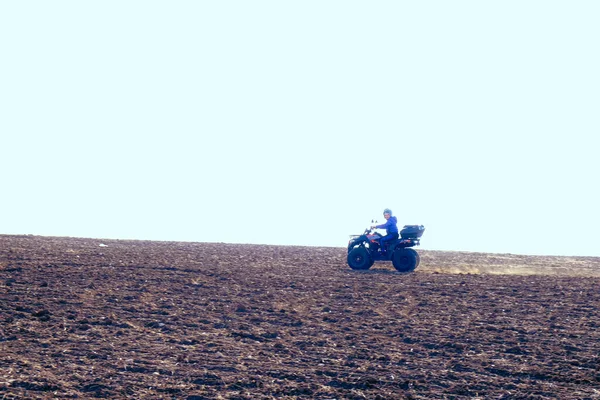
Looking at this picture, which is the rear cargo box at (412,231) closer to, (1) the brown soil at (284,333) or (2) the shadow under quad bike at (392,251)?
(2) the shadow under quad bike at (392,251)

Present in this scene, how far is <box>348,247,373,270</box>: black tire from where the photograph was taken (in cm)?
2299

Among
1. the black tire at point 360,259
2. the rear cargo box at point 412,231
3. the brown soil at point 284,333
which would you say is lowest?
the brown soil at point 284,333

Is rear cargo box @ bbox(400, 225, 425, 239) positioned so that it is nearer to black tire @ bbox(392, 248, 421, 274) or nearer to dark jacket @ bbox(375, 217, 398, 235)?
dark jacket @ bbox(375, 217, 398, 235)

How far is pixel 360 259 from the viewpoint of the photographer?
23078mm

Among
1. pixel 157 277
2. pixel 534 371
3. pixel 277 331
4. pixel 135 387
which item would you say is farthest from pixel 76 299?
pixel 534 371

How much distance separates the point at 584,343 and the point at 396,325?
10.8 feet

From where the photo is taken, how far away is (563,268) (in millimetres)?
27688

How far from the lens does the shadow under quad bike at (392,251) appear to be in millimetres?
22844

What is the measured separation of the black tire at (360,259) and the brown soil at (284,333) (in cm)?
96

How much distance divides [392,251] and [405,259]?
465 millimetres

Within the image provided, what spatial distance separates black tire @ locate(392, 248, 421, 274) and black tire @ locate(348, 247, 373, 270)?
0.79 metres

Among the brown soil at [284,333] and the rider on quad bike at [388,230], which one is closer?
the brown soil at [284,333]

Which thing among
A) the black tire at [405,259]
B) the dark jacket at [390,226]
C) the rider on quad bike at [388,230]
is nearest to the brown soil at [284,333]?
the black tire at [405,259]

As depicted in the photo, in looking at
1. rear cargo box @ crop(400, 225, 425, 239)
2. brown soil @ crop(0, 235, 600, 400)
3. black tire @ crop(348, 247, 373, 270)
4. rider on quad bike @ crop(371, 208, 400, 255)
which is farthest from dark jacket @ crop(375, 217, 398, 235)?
brown soil @ crop(0, 235, 600, 400)
